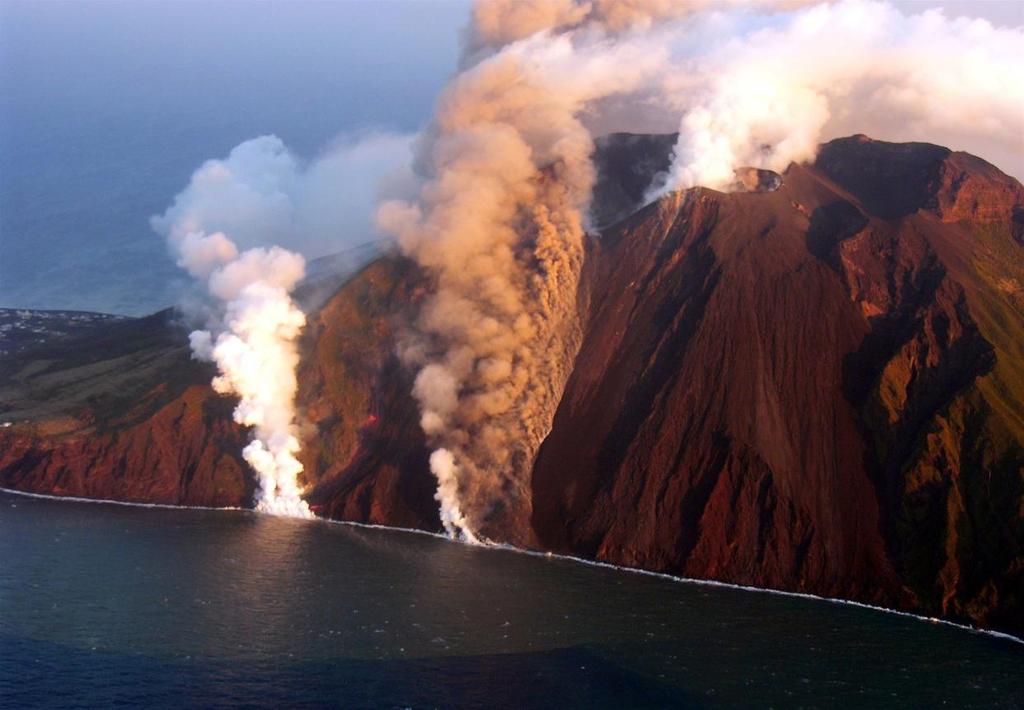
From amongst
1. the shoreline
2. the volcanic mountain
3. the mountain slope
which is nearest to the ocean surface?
the shoreline

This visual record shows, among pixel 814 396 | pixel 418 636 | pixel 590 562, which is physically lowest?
pixel 418 636

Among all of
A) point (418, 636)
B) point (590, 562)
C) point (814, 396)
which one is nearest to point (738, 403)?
point (814, 396)

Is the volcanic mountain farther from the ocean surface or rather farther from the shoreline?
the ocean surface

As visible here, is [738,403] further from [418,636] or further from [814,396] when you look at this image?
[418,636]

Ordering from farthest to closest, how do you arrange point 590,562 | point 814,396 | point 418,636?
point 814,396
point 590,562
point 418,636

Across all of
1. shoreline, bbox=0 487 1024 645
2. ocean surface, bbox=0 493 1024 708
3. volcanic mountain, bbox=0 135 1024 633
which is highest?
volcanic mountain, bbox=0 135 1024 633

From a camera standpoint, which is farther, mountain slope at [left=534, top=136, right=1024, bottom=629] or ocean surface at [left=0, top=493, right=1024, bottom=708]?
mountain slope at [left=534, top=136, right=1024, bottom=629]

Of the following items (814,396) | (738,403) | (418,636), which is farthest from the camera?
(814,396)
